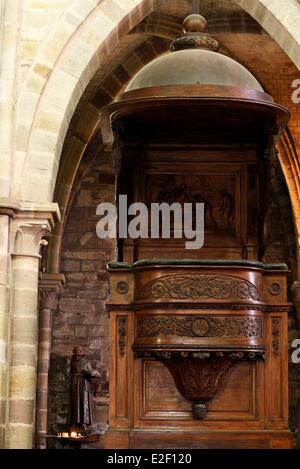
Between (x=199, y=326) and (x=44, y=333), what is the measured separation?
7750 millimetres

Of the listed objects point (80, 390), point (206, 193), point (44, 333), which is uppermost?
point (206, 193)

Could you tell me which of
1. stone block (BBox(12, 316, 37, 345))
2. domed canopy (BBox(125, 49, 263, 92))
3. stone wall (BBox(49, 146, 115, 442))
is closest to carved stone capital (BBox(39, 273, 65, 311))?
stone wall (BBox(49, 146, 115, 442))

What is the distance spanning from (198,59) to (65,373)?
8.64 metres

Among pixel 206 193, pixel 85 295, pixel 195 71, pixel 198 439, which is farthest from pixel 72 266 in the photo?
pixel 198 439

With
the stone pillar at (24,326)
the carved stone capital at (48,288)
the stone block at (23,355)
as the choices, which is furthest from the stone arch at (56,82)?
the carved stone capital at (48,288)

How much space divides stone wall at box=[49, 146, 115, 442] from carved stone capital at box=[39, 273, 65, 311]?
1596 mm

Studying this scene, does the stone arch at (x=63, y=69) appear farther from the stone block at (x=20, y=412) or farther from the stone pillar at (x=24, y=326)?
the stone block at (x=20, y=412)

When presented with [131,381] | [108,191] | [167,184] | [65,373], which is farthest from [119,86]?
[131,381]

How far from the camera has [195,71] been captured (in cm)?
837

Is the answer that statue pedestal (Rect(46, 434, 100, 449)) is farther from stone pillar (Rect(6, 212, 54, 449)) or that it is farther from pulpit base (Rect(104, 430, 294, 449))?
pulpit base (Rect(104, 430, 294, 449))

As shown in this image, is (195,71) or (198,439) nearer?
Result: (198,439)

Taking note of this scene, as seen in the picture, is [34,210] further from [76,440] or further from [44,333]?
[44,333]

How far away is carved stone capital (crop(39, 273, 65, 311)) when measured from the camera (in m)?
15.0

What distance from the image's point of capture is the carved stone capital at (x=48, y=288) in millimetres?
14961
